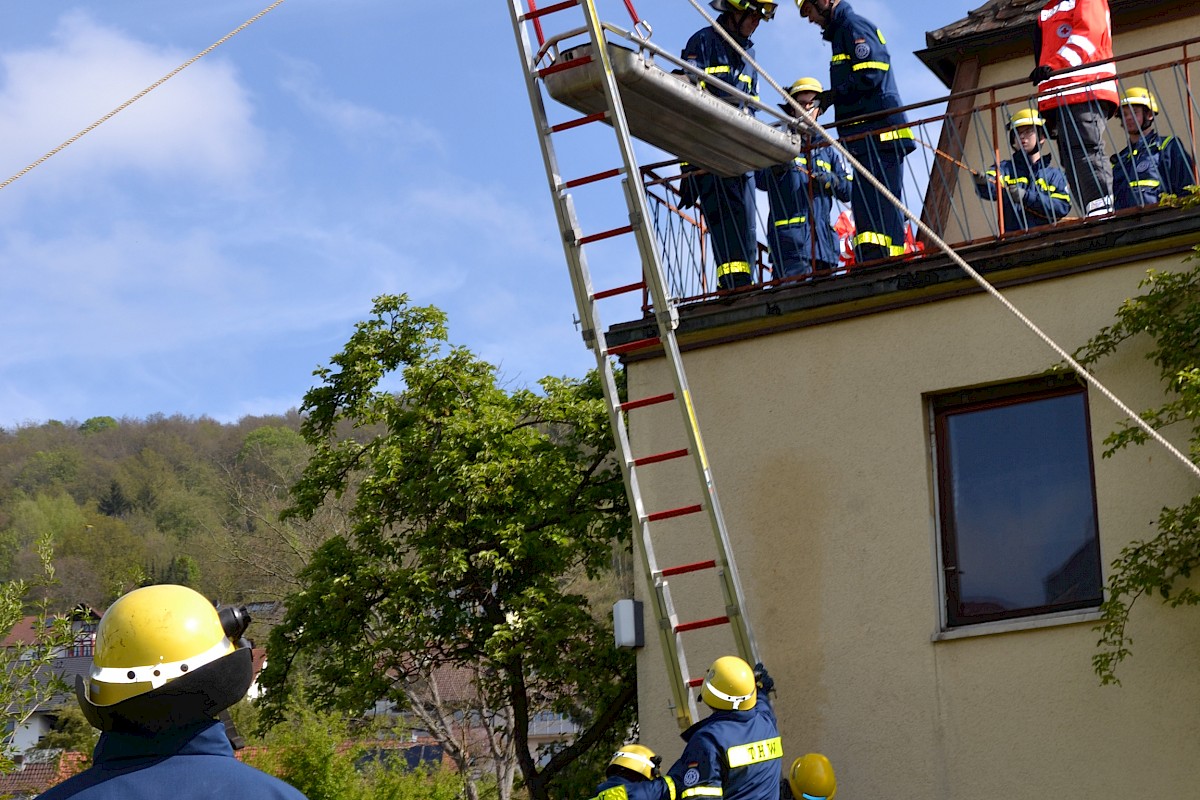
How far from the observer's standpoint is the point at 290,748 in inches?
744

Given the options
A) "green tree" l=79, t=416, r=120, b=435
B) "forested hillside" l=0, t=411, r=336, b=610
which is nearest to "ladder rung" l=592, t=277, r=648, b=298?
"forested hillside" l=0, t=411, r=336, b=610

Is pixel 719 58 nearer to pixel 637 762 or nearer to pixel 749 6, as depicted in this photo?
pixel 749 6

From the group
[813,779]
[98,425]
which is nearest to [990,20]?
[813,779]

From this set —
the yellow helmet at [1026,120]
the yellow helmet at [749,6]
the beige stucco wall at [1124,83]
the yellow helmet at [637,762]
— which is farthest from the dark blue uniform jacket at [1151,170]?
the yellow helmet at [637,762]

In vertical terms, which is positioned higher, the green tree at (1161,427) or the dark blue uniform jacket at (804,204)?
the dark blue uniform jacket at (804,204)

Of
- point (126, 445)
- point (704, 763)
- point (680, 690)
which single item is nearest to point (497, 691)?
point (680, 690)

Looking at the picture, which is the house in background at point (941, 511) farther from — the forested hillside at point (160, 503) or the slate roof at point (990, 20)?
the forested hillside at point (160, 503)

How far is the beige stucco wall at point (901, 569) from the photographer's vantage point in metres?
7.02

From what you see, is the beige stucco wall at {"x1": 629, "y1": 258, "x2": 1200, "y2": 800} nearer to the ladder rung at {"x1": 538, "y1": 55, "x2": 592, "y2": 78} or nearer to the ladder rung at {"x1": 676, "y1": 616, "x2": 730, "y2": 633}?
the ladder rung at {"x1": 676, "y1": 616, "x2": 730, "y2": 633}

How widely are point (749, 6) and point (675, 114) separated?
1.43 m

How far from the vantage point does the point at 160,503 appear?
4794 cm

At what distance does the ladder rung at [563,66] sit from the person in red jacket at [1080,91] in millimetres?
2456

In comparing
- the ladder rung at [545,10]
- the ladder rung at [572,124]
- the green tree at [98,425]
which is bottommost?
the green tree at [98,425]

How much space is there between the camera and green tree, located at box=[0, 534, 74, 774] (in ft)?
27.7
